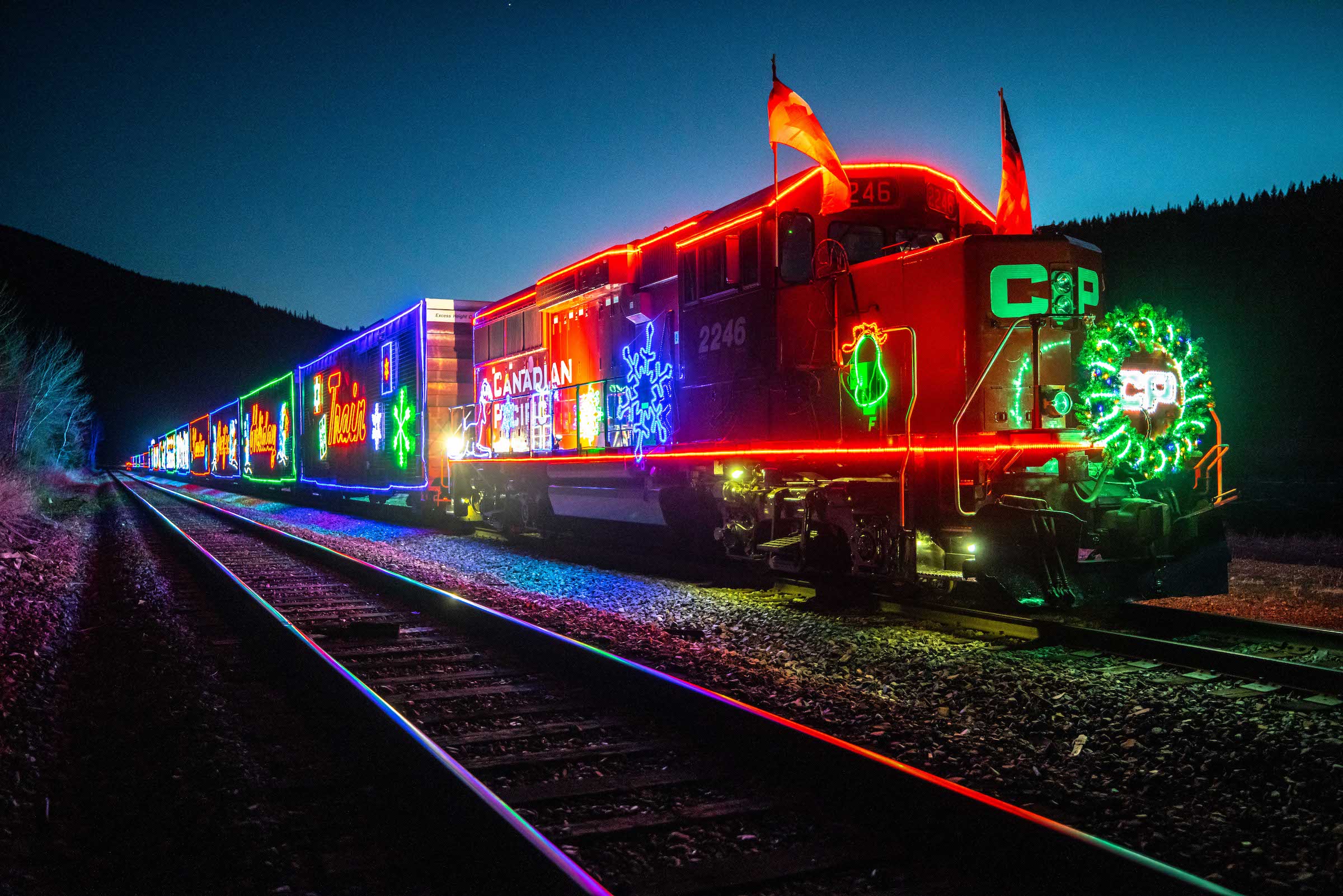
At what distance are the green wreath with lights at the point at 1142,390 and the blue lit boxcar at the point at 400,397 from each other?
11516 mm

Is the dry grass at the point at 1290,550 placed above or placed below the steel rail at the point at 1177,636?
below

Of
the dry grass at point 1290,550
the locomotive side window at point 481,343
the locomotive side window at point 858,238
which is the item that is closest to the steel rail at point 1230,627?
the locomotive side window at point 858,238

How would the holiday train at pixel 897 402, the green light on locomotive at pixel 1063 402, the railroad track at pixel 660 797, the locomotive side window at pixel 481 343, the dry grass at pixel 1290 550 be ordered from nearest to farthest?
the railroad track at pixel 660 797, the holiday train at pixel 897 402, the green light on locomotive at pixel 1063 402, the dry grass at pixel 1290 550, the locomotive side window at pixel 481 343

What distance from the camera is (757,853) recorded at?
3010 millimetres

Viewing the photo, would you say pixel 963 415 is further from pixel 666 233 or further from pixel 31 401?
pixel 31 401

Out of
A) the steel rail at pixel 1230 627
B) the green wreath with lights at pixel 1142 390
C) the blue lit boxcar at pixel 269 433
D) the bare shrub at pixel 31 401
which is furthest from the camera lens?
the bare shrub at pixel 31 401

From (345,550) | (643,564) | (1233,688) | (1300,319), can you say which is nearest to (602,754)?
(1233,688)

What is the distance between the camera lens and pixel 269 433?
31.9m

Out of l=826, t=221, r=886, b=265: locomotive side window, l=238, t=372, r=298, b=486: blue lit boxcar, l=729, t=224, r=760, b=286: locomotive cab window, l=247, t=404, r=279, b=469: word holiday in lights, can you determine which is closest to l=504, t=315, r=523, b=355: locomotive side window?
l=729, t=224, r=760, b=286: locomotive cab window

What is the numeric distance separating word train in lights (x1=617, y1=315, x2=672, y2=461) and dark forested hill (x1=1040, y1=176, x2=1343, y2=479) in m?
40.9

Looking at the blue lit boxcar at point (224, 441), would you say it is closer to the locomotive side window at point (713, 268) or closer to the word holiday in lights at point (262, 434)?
the word holiday in lights at point (262, 434)

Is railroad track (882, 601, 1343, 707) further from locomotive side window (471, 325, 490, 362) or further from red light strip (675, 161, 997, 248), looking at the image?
locomotive side window (471, 325, 490, 362)

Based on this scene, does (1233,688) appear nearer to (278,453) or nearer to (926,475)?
(926,475)

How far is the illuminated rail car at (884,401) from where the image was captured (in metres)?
6.49
